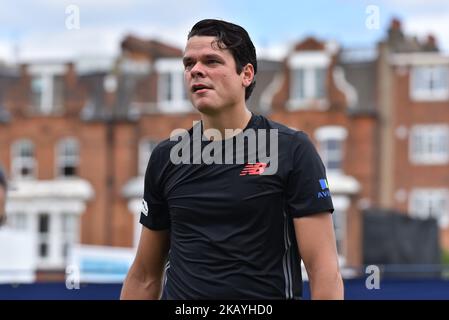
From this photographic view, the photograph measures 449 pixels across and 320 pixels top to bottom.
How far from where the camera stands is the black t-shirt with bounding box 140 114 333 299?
12.4 ft

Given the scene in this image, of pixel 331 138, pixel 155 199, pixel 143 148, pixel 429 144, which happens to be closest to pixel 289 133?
pixel 155 199

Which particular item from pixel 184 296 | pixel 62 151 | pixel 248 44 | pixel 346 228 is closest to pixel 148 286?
pixel 184 296

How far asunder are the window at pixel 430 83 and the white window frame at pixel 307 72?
406 cm

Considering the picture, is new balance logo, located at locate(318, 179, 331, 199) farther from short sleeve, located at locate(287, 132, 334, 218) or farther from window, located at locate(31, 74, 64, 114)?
window, located at locate(31, 74, 64, 114)

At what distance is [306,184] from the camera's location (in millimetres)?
3797

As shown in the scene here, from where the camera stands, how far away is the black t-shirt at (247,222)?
3.78 meters

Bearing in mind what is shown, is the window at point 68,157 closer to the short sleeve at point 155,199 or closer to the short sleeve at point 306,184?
the short sleeve at point 155,199

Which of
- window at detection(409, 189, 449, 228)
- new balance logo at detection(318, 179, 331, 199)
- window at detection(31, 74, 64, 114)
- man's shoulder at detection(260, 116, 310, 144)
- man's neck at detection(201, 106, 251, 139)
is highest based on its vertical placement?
man's neck at detection(201, 106, 251, 139)

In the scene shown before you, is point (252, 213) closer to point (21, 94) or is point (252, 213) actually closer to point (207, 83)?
point (207, 83)

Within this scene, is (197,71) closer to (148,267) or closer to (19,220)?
(148,267)

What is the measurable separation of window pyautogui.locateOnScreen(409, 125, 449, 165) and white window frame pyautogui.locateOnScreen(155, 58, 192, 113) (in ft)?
30.4

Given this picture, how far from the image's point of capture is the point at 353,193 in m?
42.1

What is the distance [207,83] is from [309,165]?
1.51ft

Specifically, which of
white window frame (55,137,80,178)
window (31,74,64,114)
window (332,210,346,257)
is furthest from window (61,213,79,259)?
window (332,210,346,257)
